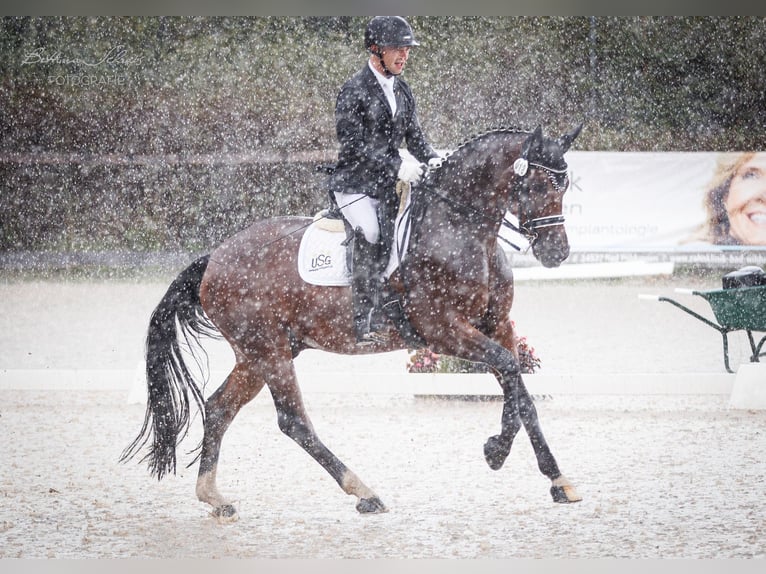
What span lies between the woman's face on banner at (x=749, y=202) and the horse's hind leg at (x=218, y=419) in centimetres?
376

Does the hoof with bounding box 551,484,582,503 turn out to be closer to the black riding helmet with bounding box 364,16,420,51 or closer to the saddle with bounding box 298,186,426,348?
the saddle with bounding box 298,186,426,348

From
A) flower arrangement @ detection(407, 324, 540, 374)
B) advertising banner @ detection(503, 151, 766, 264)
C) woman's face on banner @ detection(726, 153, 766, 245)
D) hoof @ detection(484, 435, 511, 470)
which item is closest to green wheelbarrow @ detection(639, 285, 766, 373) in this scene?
flower arrangement @ detection(407, 324, 540, 374)

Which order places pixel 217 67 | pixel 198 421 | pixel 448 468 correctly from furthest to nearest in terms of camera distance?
A: pixel 217 67 < pixel 198 421 < pixel 448 468

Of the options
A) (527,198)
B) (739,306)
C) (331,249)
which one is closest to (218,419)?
(331,249)

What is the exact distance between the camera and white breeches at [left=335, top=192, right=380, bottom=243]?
3268 mm

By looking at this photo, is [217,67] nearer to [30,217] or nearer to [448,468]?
[30,217]

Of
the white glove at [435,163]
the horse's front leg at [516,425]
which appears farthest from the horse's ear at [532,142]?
the horse's front leg at [516,425]

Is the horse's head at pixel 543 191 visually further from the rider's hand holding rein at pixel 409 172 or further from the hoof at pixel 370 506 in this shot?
the hoof at pixel 370 506

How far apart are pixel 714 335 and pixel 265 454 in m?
3.60

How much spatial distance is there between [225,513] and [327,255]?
39.1 inches

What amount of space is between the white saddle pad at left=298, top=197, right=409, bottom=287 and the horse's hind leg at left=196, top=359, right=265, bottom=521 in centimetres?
42

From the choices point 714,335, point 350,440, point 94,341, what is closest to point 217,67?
point 94,341

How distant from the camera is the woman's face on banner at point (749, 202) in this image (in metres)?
6.10

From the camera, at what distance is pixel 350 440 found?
4.30m
